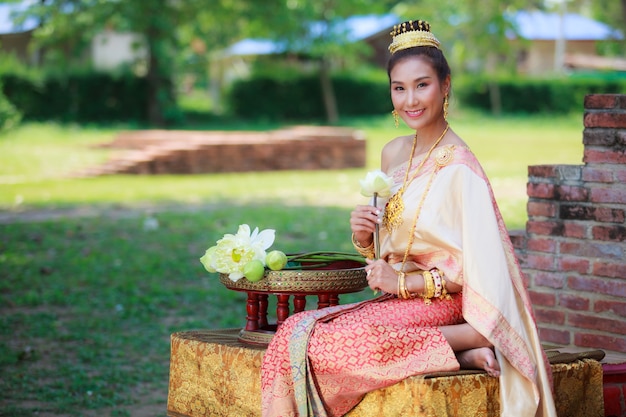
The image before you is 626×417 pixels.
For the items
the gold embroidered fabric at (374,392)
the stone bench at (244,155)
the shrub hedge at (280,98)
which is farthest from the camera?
the shrub hedge at (280,98)

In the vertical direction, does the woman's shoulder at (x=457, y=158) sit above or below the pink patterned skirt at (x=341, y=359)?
above

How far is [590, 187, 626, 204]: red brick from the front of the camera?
4832 millimetres

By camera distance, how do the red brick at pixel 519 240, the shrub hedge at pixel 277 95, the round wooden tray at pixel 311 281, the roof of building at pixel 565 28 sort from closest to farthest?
the round wooden tray at pixel 311 281
the red brick at pixel 519 240
the shrub hedge at pixel 277 95
the roof of building at pixel 565 28

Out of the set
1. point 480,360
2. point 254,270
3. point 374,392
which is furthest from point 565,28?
point 374,392

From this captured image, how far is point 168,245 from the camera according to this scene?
380 inches

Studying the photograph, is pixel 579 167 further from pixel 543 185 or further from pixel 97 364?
pixel 97 364

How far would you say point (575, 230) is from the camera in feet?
16.5

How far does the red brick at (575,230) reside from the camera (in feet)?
16.4

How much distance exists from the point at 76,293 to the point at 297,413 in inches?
185

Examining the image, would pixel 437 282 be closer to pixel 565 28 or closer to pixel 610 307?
pixel 610 307

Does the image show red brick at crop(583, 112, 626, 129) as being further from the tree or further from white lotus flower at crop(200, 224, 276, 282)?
the tree

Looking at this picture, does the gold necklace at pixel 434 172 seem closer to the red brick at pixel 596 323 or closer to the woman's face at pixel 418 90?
the woman's face at pixel 418 90

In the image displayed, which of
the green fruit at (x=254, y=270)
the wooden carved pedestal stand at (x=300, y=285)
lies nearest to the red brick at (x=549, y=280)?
the wooden carved pedestal stand at (x=300, y=285)

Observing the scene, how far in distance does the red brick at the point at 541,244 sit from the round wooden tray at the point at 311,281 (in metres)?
1.70
